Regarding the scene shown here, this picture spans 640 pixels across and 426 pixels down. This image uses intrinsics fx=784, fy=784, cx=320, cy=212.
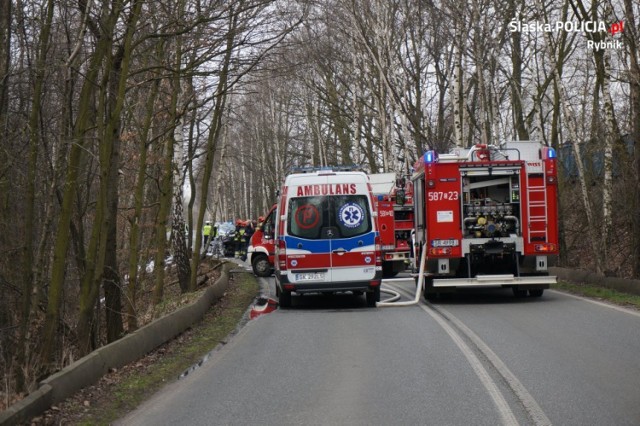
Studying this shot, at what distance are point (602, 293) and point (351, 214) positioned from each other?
19.1ft

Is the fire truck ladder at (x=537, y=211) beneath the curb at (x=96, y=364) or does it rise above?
above

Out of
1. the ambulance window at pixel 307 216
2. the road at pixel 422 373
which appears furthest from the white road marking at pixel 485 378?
the ambulance window at pixel 307 216

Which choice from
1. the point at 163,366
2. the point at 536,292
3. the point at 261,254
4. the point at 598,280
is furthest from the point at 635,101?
the point at 261,254

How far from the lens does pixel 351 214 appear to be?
16.2 meters

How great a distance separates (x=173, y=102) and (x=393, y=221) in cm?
894

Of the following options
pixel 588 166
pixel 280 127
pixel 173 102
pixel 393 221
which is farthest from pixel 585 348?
pixel 280 127

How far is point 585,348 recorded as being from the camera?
1021 cm

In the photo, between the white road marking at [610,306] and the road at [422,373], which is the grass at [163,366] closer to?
the road at [422,373]

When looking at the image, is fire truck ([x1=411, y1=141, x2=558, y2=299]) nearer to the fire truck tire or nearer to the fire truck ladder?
the fire truck ladder

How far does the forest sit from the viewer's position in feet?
35.2

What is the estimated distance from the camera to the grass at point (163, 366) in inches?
293

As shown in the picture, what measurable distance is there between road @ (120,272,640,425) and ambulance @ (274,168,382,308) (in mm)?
1682

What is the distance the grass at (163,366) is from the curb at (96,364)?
17 cm

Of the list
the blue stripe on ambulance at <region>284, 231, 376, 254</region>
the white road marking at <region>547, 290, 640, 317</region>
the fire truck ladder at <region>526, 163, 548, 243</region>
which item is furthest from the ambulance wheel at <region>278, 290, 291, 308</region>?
the white road marking at <region>547, 290, 640, 317</region>
